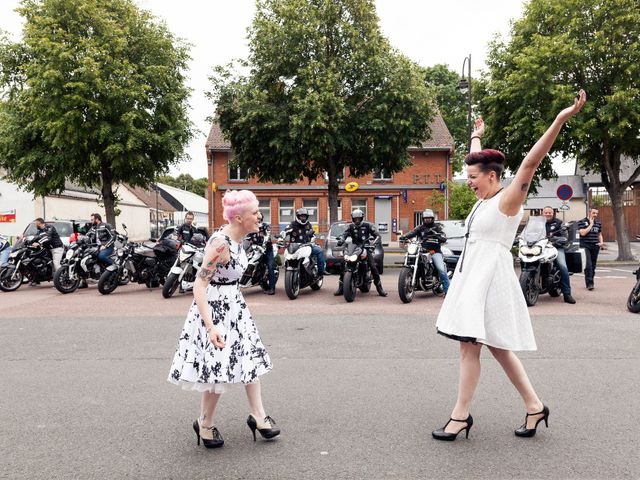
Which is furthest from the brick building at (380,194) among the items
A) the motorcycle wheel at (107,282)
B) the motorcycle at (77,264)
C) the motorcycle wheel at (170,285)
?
the motorcycle wheel at (170,285)

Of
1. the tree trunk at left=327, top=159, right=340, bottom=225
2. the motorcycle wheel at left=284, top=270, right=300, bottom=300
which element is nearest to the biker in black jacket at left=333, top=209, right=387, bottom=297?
the motorcycle wheel at left=284, top=270, right=300, bottom=300

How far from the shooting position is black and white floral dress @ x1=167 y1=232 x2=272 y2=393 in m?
3.59

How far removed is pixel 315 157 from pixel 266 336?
47.8ft

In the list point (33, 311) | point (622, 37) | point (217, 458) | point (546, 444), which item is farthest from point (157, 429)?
point (622, 37)

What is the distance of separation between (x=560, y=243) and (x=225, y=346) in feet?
29.1

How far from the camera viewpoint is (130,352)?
661 cm

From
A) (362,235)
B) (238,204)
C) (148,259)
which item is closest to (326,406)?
(238,204)

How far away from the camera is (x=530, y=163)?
337cm

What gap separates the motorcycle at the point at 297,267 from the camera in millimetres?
11406

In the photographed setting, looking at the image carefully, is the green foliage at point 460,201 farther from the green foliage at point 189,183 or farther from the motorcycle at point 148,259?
the green foliage at point 189,183

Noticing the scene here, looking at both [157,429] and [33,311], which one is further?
[33,311]

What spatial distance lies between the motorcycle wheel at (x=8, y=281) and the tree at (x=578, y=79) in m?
16.7

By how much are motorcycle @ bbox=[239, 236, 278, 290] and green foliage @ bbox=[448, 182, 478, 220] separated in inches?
503

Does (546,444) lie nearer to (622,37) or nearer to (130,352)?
(130,352)
